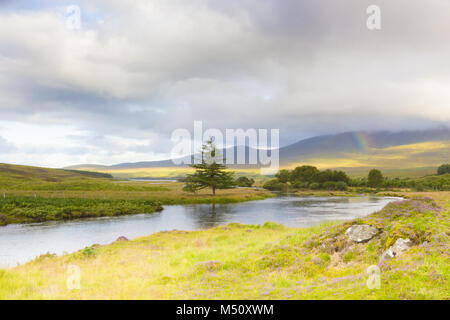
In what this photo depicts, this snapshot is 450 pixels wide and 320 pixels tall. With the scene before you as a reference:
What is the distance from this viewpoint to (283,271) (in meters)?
12.2

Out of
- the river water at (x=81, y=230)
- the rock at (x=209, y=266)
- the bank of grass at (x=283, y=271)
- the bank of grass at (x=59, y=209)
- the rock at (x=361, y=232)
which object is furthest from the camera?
the bank of grass at (x=59, y=209)

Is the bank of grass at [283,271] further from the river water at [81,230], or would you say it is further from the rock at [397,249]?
the river water at [81,230]

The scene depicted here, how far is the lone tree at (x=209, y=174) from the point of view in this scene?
81.0m

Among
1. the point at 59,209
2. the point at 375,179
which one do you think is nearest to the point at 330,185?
the point at 375,179

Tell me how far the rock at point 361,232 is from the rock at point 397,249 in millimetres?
1841

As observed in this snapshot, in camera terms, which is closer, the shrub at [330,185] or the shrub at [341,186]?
the shrub at [341,186]

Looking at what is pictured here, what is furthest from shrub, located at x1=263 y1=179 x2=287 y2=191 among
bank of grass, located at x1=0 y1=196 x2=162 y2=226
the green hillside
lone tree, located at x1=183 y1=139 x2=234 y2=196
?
bank of grass, located at x1=0 y1=196 x2=162 y2=226

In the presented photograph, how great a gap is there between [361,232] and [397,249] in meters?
2.55

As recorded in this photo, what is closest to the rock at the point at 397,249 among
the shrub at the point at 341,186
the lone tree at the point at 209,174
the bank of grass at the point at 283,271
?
the bank of grass at the point at 283,271

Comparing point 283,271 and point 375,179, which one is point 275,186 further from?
point 283,271
